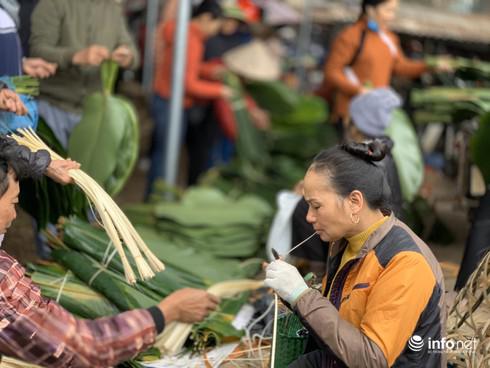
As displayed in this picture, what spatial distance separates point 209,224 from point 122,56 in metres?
1.04

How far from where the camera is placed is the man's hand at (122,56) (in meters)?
3.76

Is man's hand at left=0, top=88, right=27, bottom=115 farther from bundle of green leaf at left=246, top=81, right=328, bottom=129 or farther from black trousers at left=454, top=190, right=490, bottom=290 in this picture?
bundle of green leaf at left=246, top=81, right=328, bottom=129

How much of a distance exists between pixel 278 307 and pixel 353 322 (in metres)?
0.30

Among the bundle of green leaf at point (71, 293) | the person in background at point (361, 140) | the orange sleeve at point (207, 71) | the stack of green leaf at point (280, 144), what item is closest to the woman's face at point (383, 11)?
the person in background at point (361, 140)

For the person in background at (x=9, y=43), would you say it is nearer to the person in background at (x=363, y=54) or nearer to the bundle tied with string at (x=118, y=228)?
the bundle tied with string at (x=118, y=228)

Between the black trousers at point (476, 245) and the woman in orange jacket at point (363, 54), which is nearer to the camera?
the black trousers at point (476, 245)

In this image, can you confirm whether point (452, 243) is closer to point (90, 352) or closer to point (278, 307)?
point (278, 307)

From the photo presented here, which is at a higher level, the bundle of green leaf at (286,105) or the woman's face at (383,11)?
the woman's face at (383,11)

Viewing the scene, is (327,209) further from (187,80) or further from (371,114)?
(187,80)

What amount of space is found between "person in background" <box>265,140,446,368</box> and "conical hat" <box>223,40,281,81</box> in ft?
13.4

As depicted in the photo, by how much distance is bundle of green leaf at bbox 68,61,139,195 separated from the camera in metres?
3.56

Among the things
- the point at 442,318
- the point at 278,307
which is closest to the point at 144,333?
the point at 278,307

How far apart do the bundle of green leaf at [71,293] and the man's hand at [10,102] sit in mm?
655

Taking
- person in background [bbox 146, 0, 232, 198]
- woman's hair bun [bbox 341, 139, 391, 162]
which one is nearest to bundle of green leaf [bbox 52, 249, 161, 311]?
woman's hair bun [bbox 341, 139, 391, 162]
